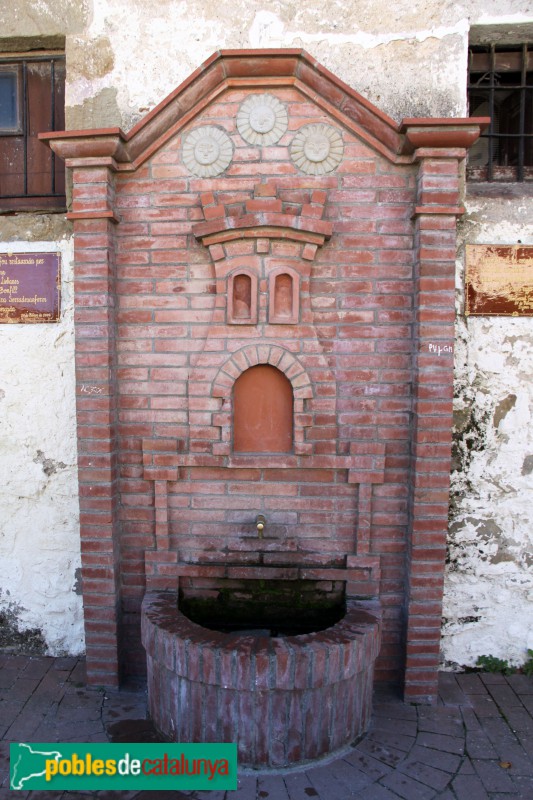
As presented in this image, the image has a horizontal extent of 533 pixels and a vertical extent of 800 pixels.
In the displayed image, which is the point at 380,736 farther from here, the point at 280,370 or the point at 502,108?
the point at 502,108

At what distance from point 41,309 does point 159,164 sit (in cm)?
116

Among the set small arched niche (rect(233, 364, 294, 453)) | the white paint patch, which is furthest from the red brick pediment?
small arched niche (rect(233, 364, 294, 453))

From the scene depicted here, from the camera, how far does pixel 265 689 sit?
2605 mm

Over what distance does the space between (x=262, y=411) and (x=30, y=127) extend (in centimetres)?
250

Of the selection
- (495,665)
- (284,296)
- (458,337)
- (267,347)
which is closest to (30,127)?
(284,296)

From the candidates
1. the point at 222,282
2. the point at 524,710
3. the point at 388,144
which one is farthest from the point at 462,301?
the point at 524,710

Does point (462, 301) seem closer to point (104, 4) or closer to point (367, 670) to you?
point (367, 670)

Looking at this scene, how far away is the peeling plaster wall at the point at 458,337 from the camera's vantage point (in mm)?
3307

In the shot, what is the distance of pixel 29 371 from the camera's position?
11.6 feet

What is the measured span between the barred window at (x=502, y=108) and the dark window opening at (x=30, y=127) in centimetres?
266

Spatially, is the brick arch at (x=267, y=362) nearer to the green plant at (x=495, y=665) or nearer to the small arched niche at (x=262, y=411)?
the small arched niche at (x=262, y=411)

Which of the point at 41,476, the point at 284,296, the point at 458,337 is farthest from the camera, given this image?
the point at 41,476

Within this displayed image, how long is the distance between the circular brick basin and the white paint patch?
3.69 feet

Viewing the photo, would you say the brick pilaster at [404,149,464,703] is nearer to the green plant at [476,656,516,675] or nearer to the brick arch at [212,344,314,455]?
the green plant at [476,656,516,675]
